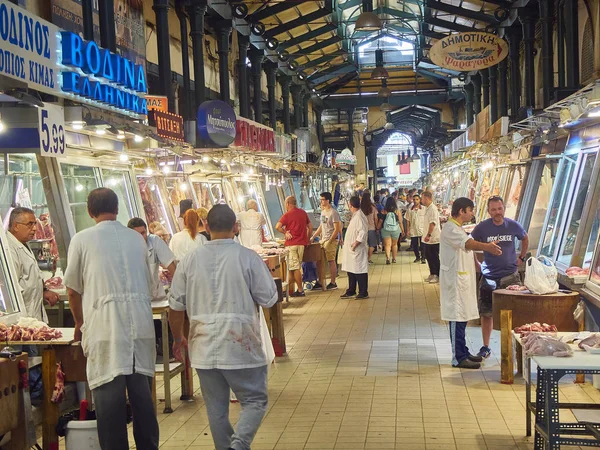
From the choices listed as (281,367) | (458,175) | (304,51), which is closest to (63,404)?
(281,367)

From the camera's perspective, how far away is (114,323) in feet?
16.4

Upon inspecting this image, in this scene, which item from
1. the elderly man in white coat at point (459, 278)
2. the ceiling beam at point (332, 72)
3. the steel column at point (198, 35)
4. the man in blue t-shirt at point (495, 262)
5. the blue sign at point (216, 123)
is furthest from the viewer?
the ceiling beam at point (332, 72)

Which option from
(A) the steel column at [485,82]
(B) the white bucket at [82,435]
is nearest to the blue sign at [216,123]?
(B) the white bucket at [82,435]

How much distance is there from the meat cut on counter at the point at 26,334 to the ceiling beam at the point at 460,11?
1545 centimetres

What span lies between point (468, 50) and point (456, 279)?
8.52m

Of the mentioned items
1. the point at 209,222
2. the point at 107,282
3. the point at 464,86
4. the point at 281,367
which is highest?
the point at 464,86

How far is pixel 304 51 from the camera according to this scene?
86.6 feet

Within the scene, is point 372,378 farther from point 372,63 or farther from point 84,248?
point 372,63

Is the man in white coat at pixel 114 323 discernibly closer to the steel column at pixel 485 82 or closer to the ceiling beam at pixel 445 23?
the ceiling beam at pixel 445 23

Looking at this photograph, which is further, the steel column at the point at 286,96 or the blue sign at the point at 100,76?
the steel column at the point at 286,96

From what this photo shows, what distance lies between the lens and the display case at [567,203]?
10.2m

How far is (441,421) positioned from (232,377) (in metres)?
2.36

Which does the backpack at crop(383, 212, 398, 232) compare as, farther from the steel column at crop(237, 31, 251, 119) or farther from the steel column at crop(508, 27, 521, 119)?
the steel column at crop(237, 31, 251, 119)

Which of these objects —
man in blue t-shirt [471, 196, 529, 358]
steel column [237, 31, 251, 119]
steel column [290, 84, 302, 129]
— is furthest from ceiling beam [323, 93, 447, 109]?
man in blue t-shirt [471, 196, 529, 358]
